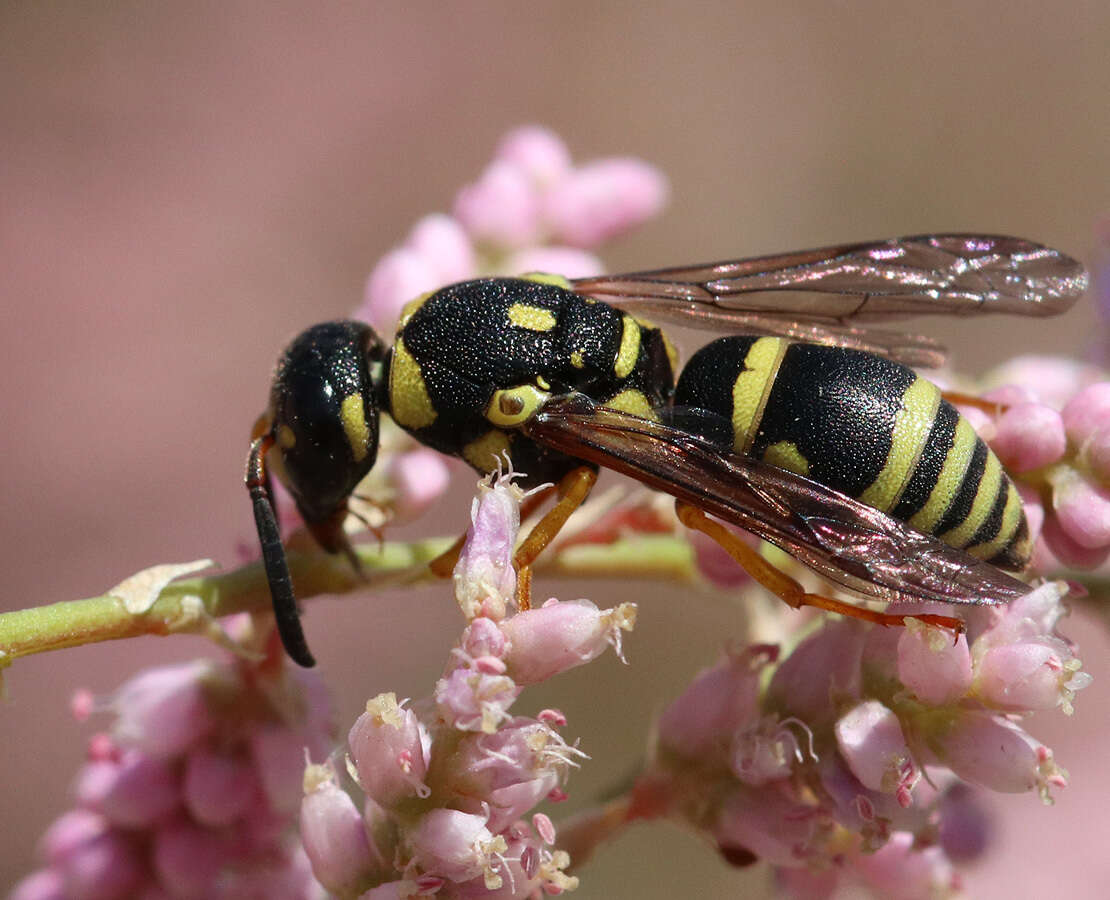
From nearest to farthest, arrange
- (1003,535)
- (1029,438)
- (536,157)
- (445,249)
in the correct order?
1. (1003,535)
2. (1029,438)
3. (445,249)
4. (536,157)

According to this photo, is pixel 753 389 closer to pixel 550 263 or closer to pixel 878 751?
pixel 878 751

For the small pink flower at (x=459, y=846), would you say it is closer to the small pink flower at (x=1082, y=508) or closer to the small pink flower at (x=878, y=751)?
the small pink flower at (x=878, y=751)

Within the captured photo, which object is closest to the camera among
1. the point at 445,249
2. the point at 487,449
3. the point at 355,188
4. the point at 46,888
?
the point at 487,449

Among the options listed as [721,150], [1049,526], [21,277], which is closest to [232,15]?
[21,277]

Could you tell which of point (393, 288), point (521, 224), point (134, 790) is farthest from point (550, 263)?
point (134, 790)

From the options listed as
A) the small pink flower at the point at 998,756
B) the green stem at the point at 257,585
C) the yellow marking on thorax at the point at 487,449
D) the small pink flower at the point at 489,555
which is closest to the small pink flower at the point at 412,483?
the green stem at the point at 257,585
